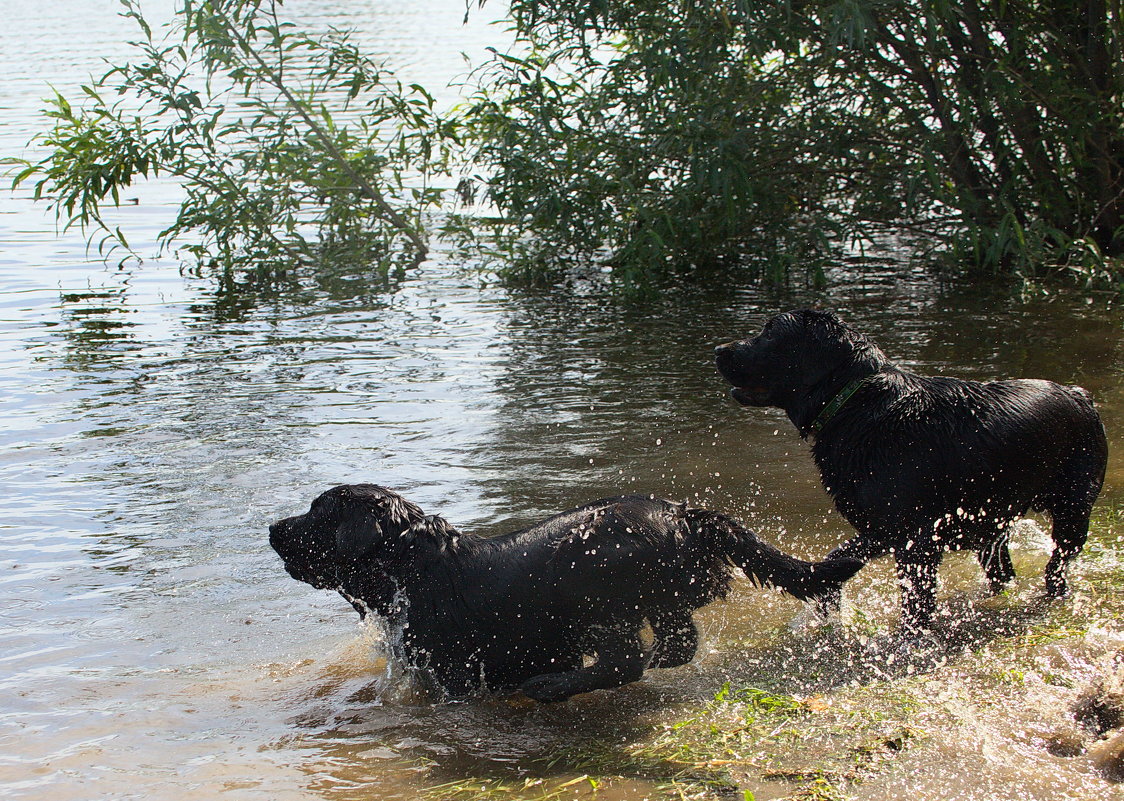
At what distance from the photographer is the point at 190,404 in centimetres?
809

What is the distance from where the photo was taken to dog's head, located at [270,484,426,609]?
430 centimetres

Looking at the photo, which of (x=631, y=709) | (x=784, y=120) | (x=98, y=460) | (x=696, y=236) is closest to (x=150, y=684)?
(x=631, y=709)

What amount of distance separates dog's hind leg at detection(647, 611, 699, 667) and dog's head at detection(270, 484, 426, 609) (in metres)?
1.02

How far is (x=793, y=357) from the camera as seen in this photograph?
495 cm

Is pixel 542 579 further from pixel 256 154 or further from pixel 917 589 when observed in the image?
pixel 256 154

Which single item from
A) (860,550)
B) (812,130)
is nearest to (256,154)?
(812,130)

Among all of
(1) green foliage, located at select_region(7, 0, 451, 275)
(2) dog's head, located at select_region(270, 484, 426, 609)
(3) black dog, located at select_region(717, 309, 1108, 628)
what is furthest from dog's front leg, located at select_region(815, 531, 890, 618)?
(1) green foliage, located at select_region(7, 0, 451, 275)

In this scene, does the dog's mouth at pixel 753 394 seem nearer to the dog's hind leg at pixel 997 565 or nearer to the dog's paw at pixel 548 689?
the dog's hind leg at pixel 997 565

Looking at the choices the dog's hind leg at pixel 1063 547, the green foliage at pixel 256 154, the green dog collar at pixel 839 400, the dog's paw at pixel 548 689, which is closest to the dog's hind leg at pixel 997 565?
the dog's hind leg at pixel 1063 547

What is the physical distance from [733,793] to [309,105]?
882cm

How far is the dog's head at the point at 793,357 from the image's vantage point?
485cm

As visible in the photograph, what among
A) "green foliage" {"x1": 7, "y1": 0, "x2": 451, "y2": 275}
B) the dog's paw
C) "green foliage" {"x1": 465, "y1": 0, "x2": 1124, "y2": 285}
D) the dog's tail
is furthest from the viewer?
"green foliage" {"x1": 7, "y1": 0, "x2": 451, "y2": 275}

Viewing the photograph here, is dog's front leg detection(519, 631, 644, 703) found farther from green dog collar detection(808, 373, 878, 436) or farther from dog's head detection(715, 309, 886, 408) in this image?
dog's head detection(715, 309, 886, 408)

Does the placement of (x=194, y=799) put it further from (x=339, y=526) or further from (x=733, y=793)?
(x=733, y=793)
